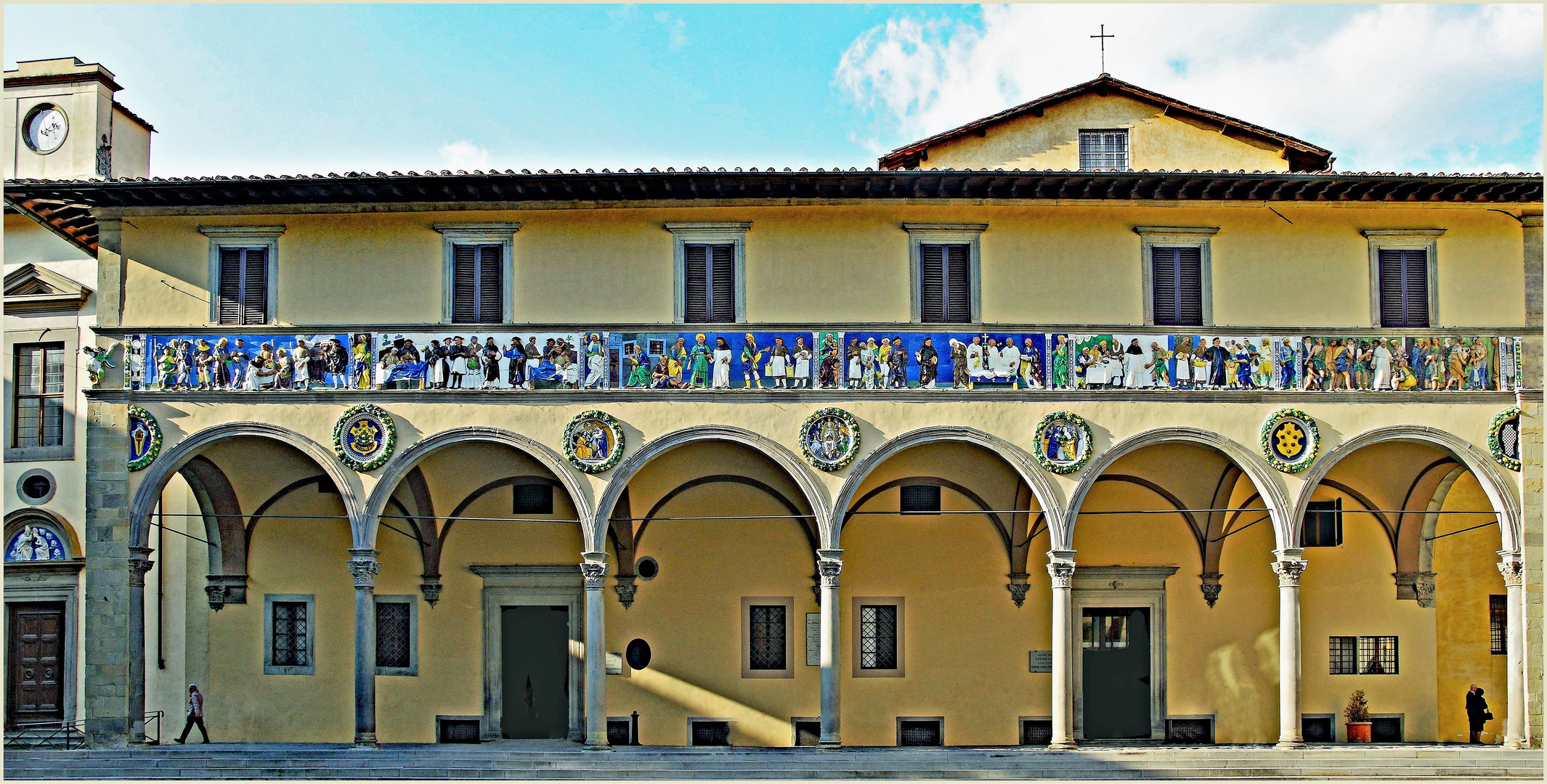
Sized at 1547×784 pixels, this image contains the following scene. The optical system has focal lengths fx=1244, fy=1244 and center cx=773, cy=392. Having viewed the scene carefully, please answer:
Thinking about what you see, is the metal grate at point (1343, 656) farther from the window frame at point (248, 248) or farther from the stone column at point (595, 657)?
the window frame at point (248, 248)

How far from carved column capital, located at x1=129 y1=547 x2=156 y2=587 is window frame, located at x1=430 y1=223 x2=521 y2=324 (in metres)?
4.56

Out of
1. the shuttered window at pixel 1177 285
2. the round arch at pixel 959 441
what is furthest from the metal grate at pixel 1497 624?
the round arch at pixel 959 441

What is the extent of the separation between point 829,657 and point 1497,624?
986 cm

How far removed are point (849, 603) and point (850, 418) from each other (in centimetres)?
343

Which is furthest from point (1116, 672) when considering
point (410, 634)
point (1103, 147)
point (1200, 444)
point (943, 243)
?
point (410, 634)

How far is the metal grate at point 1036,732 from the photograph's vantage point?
17.2 m

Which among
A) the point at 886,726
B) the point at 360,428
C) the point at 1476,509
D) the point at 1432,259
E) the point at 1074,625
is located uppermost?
the point at 1432,259

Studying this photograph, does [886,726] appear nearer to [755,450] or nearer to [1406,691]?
[755,450]

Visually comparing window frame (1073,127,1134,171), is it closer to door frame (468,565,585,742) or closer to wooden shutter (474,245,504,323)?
wooden shutter (474,245,504,323)

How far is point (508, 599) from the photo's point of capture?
17.4 metres

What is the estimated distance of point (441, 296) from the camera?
51.2 feet

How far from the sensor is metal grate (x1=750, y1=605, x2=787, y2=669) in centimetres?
1739

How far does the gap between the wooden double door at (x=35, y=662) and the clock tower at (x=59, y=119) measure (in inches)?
258

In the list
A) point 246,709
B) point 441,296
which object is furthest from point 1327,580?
point 246,709
